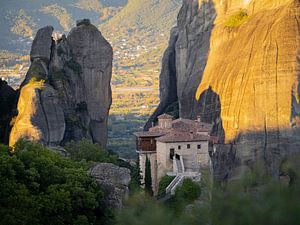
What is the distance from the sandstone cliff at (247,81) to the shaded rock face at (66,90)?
9.67 meters

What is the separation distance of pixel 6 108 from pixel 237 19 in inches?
959

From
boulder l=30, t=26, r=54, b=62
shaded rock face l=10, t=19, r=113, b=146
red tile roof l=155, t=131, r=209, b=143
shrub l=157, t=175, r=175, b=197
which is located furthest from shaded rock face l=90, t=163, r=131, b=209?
boulder l=30, t=26, r=54, b=62

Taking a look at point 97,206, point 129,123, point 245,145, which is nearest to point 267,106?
point 245,145

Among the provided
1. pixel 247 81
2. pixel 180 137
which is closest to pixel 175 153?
pixel 180 137

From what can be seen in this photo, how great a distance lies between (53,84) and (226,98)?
17720mm

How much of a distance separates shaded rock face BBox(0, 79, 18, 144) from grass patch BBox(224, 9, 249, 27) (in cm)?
2218

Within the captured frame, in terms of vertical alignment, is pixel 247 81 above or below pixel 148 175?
above

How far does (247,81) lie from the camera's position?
63.9m

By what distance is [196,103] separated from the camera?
7269 centimetres

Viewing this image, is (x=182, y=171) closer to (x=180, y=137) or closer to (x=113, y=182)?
(x=180, y=137)

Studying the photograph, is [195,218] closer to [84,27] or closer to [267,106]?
[267,106]

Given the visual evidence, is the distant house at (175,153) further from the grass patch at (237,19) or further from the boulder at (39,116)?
the grass patch at (237,19)

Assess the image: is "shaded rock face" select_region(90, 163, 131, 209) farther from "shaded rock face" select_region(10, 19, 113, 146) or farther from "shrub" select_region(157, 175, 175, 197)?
"shaded rock face" select_region(10, 19, 113, 146)

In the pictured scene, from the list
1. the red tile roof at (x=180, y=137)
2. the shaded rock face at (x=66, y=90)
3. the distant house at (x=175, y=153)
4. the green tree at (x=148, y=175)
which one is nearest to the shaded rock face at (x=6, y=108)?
the shaded rock face at (x=66, y=90)
